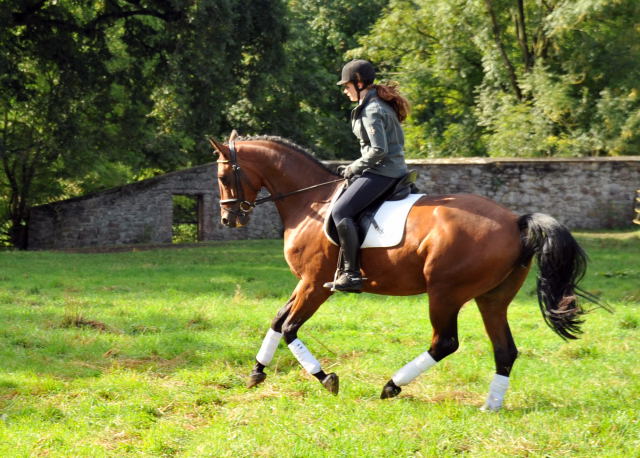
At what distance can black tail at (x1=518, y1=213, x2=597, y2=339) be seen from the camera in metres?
7.27

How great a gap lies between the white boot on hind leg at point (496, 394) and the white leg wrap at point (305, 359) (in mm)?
1572

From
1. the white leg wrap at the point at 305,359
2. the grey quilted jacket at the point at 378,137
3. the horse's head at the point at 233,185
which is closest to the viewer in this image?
the grey quilted jacket at the point at 378,137

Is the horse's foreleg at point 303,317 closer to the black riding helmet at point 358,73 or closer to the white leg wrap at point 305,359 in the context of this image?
the white leg wrap at point 305,359

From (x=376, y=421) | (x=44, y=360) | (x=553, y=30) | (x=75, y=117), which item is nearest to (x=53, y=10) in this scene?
(x=75, y=117)

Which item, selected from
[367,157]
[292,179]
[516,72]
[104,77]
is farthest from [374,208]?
[516,72]

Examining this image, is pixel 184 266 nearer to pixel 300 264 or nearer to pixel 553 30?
pixel 300 264

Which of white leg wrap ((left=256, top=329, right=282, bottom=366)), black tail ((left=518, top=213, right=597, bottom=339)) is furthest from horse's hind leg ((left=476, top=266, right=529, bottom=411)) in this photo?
white leg wrap ((left=256, top=329, right=282, bottom=366))

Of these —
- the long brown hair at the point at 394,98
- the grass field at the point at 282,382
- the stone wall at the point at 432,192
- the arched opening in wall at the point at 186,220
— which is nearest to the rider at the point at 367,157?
the long brown hair at the point at 394,98

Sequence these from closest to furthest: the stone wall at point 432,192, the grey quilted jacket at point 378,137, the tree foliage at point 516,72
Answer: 1. the grey quilted jacket at point 378,137
2. the stone wall at point 432,192
3. the tree foliage at point 516,72

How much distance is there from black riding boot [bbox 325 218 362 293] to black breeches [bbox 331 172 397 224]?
8 cm

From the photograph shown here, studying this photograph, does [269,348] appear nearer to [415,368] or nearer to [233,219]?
[233,219]

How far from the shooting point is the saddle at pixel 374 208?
7.98 metres

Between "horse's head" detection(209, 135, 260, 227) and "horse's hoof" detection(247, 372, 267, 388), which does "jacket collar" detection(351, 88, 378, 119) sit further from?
"horse's hoof" detection(247, 372, 267, 388)

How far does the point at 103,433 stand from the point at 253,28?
1802 cm
